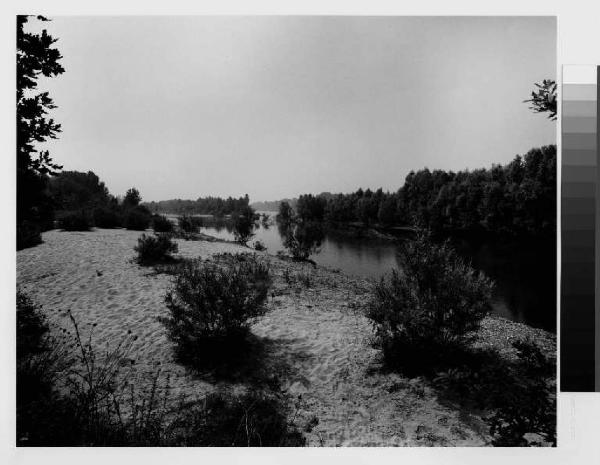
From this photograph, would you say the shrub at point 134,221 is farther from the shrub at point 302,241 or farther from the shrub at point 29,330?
the shrub at point 29,330

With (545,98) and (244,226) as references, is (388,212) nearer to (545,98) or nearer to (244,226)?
(244,226)

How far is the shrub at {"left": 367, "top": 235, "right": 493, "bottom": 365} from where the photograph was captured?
381 centimetres

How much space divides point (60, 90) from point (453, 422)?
6.25 metres

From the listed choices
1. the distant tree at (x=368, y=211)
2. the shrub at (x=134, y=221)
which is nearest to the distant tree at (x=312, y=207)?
the distant tree at (x=368, y=211)

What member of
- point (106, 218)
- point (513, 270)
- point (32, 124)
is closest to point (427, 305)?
point (32, 124)

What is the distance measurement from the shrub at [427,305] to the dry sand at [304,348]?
0.43 m

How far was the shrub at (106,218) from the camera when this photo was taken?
15734 millimetres

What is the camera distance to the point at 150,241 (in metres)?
9.20

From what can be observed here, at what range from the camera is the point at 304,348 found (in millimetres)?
4520

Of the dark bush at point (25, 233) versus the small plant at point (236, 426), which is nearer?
the small plant at point (236, 426)

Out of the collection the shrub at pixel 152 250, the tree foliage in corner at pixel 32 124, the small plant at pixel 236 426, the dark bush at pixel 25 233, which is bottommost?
the small plant at pixel 236 426

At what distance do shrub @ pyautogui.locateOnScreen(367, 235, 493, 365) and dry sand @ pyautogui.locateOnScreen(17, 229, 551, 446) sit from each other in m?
0.43

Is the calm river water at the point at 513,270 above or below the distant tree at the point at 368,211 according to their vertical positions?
below
